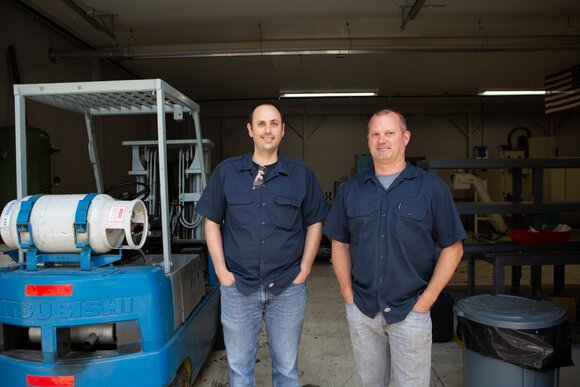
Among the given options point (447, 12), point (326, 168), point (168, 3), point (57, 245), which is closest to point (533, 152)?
point (326, 168)

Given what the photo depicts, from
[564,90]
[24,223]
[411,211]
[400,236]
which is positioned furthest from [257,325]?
[564,90]

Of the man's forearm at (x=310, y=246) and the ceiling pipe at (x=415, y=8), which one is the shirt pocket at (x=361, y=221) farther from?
the ceiling pipe at (x=415, y=8)

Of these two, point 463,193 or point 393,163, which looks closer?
point 393,163

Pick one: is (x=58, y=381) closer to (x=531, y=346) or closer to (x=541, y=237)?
(x=531, y=346)

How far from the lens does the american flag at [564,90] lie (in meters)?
7.85

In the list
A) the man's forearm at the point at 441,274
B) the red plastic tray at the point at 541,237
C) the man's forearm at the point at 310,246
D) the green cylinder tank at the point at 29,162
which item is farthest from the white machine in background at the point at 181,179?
the red plastic tray at the point at 541,237

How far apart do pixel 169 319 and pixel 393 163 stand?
1.52 meters

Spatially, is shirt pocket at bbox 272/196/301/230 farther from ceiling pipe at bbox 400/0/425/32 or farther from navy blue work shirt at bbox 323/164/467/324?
ceiling pipe at bbox 400/0/425/32

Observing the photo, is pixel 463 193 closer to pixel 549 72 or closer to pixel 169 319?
pixel 549 72

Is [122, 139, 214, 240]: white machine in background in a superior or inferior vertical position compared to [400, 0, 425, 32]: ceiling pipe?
inferior

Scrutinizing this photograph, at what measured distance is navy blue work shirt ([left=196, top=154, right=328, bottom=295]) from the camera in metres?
2.10

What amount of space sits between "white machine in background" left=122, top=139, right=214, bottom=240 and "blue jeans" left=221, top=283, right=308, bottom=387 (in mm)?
1985

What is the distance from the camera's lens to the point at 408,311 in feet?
5.95

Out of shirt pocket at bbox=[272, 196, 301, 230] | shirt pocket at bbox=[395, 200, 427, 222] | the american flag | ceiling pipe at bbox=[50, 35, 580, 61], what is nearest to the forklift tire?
shirt pocket at bbox=[272, 196, 301, 230]
